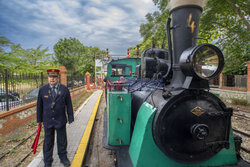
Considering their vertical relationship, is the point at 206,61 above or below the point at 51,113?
above

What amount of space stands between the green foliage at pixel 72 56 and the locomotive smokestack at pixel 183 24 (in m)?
30.1

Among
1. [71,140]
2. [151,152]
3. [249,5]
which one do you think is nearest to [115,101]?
[151,152]

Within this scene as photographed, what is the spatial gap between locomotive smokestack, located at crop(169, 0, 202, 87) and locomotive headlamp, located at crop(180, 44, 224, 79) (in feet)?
0.76

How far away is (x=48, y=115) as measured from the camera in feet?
8.47

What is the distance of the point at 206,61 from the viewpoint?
186cm

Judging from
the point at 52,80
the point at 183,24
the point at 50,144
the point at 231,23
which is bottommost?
the point at 50,144

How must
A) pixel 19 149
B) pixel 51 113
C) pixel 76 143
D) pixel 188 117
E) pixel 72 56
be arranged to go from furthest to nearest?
1. pixel 72 56
2. pixel 19 149
3. pixel 76 143
4. pixel 51 113
5. pixel 188 117

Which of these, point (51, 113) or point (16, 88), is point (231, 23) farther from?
point (16, 88)

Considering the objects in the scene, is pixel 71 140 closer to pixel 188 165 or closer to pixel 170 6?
pixel 188 165

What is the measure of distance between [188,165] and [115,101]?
1365 millimetres

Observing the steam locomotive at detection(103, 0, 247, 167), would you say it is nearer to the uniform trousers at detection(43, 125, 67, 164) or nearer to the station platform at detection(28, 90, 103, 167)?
the uniform trousers at detection(43, 125, 67, 164)

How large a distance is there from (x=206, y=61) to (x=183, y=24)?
57 centimetres

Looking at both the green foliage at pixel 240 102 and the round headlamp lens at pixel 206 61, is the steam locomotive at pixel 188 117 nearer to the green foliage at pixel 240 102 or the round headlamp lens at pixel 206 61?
the round headlamp lens at pixel 206 61

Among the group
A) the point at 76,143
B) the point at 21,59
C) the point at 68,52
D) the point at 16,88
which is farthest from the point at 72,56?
the point at 76,143
